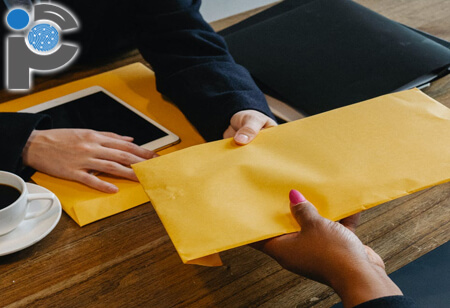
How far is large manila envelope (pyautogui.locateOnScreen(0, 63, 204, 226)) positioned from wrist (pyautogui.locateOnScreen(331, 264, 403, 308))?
0.36m

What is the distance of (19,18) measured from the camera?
3.71ft

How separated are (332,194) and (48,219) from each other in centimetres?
42

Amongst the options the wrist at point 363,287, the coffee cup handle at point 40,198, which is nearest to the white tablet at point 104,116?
the coffee cup handle at point 40,198

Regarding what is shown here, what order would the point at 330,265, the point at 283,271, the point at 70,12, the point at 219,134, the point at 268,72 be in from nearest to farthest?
1. the point at 330,265
2. the point at 283,271
3. the point at 219,134
4. the point at 268,72
5. the point at 70,12

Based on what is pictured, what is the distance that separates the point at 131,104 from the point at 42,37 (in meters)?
0.28

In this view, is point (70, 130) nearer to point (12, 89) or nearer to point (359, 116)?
point (12, 89)

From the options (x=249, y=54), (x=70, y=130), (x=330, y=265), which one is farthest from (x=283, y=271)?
(x=249, y=54)

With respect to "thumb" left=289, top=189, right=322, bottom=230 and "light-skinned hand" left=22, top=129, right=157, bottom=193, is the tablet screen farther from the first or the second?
"thumb" left=289, top=189, right=322, bottom=230

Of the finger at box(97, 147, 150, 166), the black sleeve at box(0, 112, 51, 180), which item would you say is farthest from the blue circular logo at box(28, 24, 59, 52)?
the finger at box(97, 147, 150, 166)

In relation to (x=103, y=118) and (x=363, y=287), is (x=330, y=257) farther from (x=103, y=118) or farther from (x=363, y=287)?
(x=103, y=118)

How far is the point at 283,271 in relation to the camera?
708 mm

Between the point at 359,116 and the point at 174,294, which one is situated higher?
the point at 359,116

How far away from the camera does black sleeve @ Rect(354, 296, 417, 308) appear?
55 cm

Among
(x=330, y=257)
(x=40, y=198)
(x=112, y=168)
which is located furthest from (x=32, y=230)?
(x=330, y=257)
